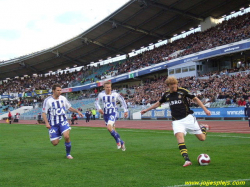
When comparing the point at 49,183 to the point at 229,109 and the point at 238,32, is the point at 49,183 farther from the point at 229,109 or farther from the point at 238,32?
the point at 238,32

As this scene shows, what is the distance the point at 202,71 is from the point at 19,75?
5658 cm

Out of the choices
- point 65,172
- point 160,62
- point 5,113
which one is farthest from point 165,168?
point 5,113

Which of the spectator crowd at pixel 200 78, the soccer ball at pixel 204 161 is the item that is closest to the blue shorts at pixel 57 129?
the soccer ball at pixel 204 161

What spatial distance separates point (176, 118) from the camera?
7621 millimetres

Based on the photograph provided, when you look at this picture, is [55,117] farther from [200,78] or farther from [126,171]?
[200,78]

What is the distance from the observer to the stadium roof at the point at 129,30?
1797 inches

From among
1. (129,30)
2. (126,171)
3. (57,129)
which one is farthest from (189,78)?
(126,171)

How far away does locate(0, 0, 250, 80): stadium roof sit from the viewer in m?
45.7

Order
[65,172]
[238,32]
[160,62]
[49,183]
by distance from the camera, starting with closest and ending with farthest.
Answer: [49,183] < [65,172] < [238,32] < [160,62]

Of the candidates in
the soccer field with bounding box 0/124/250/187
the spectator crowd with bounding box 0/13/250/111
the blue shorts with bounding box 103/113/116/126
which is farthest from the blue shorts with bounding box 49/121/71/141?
the spectator crowd with bounding box 0/13/250/111

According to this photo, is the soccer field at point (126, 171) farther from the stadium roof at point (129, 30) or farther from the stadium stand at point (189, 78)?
the stadium roof at point (129, 30)

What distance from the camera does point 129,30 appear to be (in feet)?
178

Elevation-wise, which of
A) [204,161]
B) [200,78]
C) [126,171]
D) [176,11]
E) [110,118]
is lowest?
[126,171]

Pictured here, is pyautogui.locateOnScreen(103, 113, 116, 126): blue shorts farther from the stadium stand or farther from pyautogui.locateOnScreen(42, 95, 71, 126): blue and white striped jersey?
the stadium stand
